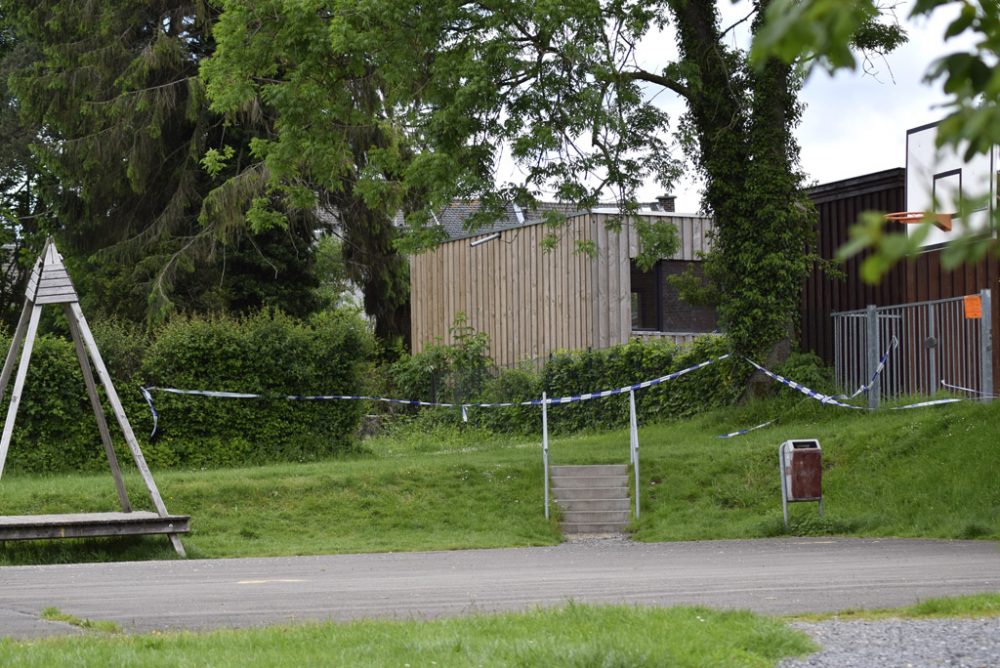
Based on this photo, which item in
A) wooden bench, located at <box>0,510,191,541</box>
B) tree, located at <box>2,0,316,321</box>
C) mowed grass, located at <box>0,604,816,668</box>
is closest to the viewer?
mowed grass, located at <box>0,604,816,668</box>

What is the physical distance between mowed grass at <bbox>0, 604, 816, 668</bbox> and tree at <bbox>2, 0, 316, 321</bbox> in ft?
83.7

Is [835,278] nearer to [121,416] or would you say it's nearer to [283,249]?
[121,416]

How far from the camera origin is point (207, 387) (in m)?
23.9

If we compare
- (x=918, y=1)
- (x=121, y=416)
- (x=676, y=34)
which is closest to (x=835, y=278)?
(x=676, y=34)

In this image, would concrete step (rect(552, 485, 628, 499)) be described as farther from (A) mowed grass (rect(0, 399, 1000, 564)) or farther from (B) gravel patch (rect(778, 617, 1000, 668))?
(B) gravel patch (rect(778, 617, 1000, 668))

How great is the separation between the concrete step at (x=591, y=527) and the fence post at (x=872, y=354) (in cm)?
535

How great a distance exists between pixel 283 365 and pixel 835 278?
10.3m

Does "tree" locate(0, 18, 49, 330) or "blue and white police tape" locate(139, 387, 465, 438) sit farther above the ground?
"tree" locate(0, 18, 49, 330)

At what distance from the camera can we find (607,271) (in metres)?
34.2

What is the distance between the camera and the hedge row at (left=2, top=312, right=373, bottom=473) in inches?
872

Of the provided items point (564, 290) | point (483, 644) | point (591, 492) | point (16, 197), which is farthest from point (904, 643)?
point (16, 197)

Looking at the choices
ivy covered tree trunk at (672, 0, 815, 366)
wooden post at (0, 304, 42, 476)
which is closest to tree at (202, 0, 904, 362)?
ivy covered tree trunk at (672, 0, 815, 366)

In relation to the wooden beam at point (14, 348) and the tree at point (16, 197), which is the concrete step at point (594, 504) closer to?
the wooden beam at point (14, 348)

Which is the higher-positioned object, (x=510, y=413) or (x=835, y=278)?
(x=835, y=278)
